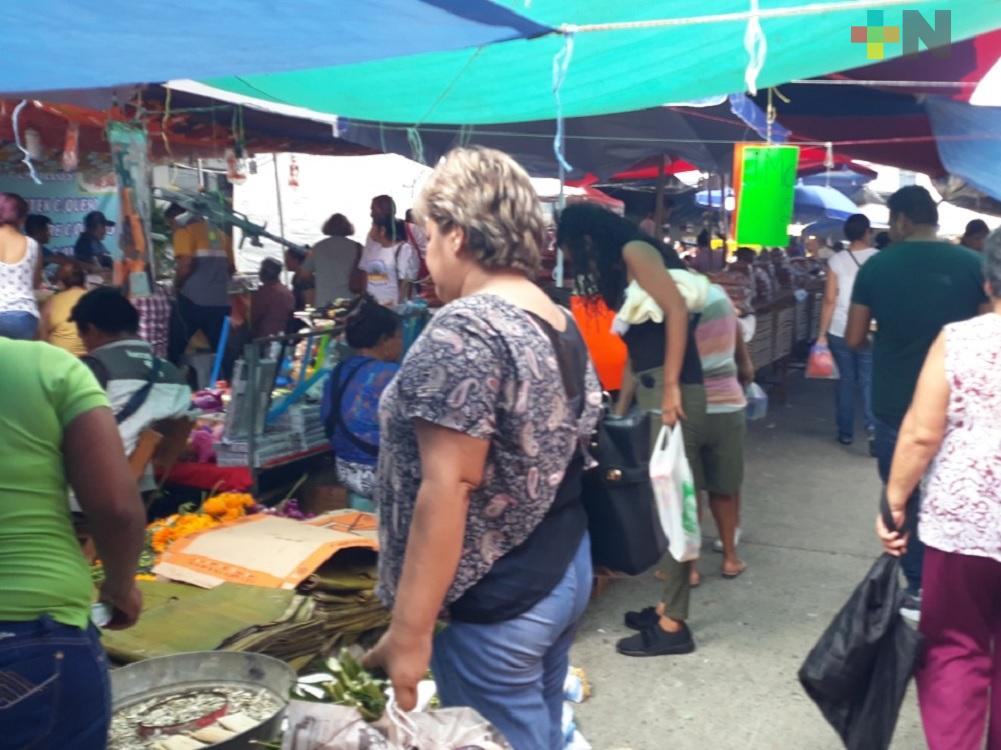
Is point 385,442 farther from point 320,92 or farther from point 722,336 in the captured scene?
point 320,92

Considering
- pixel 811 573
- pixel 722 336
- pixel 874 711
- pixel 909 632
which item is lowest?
pixel 811 573

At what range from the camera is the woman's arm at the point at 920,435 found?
2.82 meters

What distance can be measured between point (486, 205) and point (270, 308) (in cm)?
793

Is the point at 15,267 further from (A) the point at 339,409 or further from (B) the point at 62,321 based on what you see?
(A) the point at 339,409

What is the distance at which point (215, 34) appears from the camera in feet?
12.1

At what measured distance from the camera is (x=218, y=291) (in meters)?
9.25

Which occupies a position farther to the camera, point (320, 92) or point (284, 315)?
point (284, 315)

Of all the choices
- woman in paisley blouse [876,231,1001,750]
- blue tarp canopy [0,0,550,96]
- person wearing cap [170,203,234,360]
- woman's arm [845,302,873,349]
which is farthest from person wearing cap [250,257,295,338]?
woman in paisley blouse [876,231,1001,750]

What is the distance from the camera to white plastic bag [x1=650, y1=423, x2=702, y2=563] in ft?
12.5

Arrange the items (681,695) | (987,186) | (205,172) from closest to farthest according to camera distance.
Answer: (681,695)
(987,186)
(205,172)

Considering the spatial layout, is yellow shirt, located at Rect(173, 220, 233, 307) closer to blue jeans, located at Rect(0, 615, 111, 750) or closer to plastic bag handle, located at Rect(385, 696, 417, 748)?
blue jeans, located at Rect(0, 615, 111, 750)

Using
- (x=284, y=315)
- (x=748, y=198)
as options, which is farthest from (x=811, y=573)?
(x=284, y=315)

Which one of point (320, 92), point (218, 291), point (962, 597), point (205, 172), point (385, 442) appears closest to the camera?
point (385, 442)

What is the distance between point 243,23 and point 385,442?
2.16 m
